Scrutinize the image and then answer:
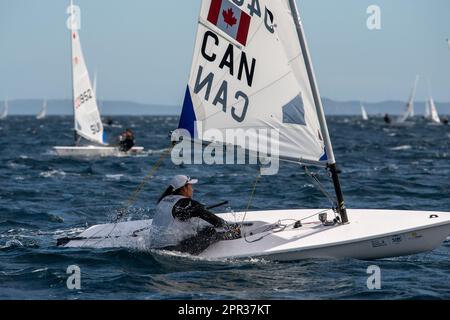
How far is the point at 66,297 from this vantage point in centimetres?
863

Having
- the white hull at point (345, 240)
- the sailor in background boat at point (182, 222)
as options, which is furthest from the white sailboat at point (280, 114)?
the sailor in background boat at point (182, 222)

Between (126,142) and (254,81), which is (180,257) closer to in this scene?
(254,81)

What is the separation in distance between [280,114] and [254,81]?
23.2 inches

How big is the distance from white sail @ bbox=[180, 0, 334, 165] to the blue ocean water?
1.84m

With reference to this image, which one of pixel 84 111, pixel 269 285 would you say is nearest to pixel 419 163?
pixel 84 111

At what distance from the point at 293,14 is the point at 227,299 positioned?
4.05m

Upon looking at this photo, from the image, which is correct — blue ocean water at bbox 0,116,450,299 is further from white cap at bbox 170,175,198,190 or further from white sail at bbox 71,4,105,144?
white sail at bbox 71,4,105,144

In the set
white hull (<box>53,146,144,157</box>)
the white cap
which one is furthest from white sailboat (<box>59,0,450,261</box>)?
→ white hull (<box>53,146,144,157</box>)

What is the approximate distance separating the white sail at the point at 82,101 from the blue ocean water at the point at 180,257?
324 centimetres

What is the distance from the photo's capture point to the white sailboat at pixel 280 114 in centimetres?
1020

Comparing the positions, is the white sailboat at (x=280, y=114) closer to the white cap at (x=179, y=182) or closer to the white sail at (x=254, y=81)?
the white sail at (x=254, y=81)

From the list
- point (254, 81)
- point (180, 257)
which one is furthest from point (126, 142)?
point (180, 257)
